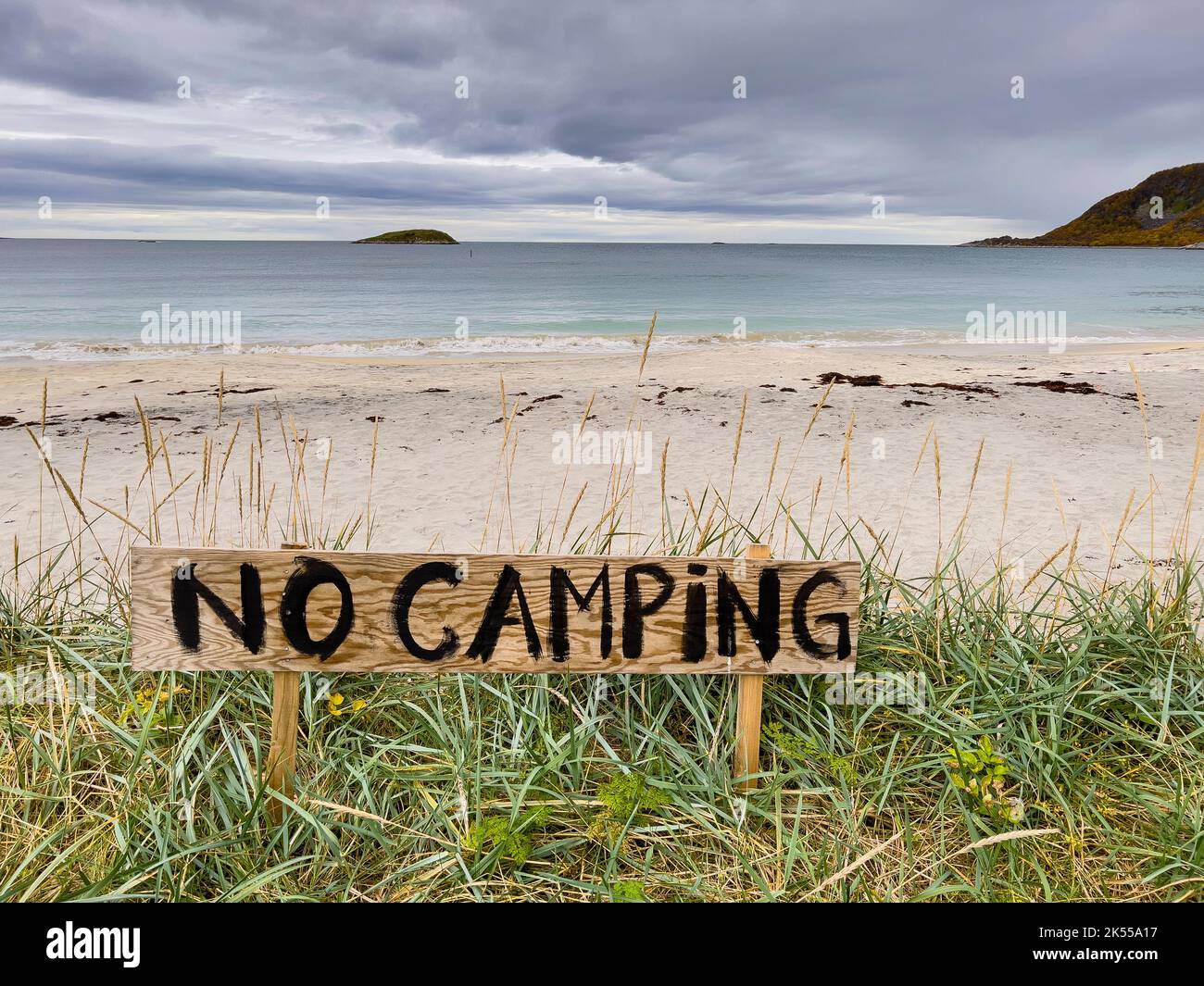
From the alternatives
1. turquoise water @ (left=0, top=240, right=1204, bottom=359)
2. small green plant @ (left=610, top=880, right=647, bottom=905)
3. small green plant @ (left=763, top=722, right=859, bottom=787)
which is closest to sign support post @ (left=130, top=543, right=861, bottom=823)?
small green plant @ (left=763, top=722, right=859, bottom=787)

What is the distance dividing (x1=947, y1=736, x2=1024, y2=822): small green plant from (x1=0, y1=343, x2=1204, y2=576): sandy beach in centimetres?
94

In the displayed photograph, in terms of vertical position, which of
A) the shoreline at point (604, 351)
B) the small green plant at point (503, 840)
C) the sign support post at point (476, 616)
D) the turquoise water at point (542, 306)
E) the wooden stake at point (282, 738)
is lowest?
the small green plant at point (503, 840)

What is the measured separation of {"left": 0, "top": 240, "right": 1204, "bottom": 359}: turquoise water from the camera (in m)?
21.7

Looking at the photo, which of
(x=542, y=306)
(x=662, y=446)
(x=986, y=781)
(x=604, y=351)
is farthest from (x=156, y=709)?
(x=542, y=306)

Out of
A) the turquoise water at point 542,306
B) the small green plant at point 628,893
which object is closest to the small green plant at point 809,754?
the small green plant at point 628,893

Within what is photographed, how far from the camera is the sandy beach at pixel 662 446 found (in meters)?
5.54

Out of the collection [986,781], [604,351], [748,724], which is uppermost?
[604,351]

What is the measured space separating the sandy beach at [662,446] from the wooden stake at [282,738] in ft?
2.55

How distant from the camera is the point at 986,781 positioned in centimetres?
218

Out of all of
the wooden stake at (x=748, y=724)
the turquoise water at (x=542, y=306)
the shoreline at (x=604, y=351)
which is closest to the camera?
the wooden stake at (x=748, y=724)

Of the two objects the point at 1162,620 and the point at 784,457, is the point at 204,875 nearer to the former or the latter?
the point at 1162,620

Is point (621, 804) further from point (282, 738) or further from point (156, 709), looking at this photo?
point (156, 709)

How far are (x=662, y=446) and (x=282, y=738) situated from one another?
665cm

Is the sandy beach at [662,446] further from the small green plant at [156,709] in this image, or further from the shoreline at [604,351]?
the shoreline at [604,351]
